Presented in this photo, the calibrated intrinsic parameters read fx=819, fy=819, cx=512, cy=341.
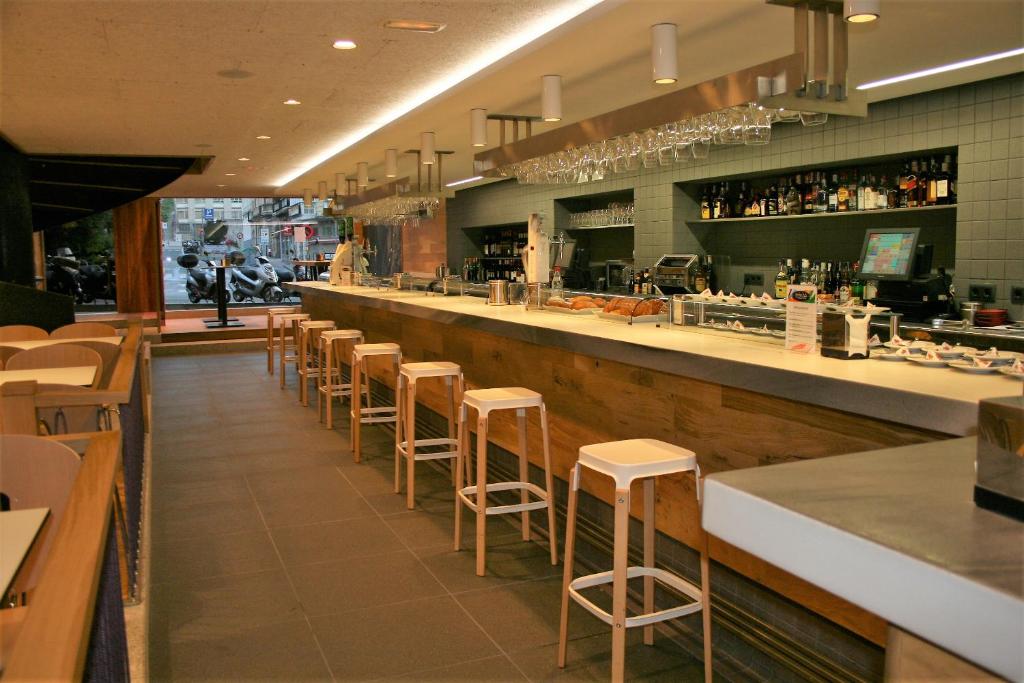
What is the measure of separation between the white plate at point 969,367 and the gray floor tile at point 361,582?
2154 mm

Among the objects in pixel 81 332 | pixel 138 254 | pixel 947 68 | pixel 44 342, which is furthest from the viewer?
pixel 138 254

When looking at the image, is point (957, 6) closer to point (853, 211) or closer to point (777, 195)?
point (853, 211)

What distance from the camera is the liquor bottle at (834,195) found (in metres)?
6.33

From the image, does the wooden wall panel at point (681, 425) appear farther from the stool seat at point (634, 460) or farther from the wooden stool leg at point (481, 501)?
the wooden stool leg at point (481, 501)

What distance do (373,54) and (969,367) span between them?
3884 millimetres

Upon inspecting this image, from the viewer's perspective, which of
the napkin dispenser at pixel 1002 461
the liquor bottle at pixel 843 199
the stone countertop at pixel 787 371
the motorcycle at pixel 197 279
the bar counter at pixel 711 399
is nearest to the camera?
the napkin dispenser at pixel 1002 461

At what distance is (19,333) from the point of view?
5.46 meters

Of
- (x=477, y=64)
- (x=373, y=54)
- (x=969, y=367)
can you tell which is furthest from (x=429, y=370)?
(x=969, y=367)

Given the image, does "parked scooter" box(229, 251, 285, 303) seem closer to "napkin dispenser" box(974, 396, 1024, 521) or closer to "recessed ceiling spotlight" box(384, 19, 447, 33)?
"recessed ceiling spotlight" box(384, 19, 447, 33)

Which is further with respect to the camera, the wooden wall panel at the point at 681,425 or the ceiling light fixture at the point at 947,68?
the ceiling light fixture at the point at 947,68

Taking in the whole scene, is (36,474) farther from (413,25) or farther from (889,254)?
(889,254)

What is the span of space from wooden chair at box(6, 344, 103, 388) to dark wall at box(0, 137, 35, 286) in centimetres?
421

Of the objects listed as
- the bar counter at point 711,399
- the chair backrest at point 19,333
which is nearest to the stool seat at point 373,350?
the bar counter at point 711,399

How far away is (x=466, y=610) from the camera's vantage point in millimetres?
3303
